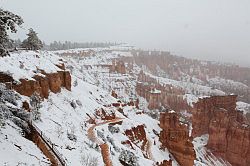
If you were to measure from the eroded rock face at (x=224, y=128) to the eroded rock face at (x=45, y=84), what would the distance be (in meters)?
45.0

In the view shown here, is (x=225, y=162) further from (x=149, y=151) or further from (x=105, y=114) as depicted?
(x=105, y=114)

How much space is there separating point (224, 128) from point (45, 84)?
172 ft

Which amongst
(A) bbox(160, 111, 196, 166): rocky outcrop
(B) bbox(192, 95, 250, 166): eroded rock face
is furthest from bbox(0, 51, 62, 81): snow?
(B) bbox(192, 95, 250, 166): eroded rock face

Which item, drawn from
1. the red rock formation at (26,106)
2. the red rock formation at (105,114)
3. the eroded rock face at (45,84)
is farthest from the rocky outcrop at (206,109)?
the red rock formation at (26,106)

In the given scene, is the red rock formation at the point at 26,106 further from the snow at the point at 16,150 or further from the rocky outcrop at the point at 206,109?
the rocky outcrop at the point at 206,109

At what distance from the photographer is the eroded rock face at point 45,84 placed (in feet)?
99.9

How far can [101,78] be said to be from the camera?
508 feet

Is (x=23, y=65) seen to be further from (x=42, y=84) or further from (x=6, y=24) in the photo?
(x=6, y=24)

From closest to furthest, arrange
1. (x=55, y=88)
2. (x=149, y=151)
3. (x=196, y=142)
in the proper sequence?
(x=55, y=88) < (x=149, y=151) < (x=196, y=142)

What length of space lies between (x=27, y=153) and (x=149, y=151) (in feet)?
107

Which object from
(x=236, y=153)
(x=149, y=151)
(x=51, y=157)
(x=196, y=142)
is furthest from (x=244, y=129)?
(x=51, y=157)

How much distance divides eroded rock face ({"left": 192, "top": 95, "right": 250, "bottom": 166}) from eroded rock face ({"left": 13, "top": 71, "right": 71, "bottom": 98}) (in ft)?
148

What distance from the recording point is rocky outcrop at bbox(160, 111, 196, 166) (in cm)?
5306

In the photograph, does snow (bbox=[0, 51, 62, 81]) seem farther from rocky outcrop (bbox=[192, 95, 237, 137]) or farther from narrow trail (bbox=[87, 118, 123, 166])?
rocky outcrop (bbox=[192, 95, 237, 137])
